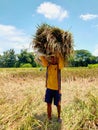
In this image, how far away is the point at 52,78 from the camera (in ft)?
11.7

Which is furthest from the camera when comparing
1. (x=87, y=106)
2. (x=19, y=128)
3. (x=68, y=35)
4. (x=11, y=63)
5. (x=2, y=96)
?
(x=11, y=63)

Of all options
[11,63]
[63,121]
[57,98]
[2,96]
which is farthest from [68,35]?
[11,63]

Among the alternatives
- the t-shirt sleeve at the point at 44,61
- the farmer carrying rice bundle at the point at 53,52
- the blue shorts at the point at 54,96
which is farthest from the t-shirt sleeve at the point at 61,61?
the blue shorts at the point at 54,96

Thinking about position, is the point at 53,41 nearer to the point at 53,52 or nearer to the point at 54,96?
the point at 53,52

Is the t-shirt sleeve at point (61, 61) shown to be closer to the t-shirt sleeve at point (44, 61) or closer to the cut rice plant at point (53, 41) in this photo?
the cut rice plant at point (53, 41)

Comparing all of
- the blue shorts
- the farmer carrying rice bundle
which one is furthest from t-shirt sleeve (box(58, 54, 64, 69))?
the blue shorts

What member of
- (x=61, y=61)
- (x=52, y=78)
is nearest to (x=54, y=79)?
(x=52, y=78)

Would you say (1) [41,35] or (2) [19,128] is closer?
(2) [19,128]

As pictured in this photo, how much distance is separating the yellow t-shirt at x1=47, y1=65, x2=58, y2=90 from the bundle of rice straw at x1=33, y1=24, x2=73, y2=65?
0.65 feet

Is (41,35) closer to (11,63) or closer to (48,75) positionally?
(48,75)

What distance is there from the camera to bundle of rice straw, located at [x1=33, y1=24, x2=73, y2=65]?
3.52 m

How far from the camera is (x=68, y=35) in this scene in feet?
11.7

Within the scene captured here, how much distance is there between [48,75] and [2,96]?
1529mm

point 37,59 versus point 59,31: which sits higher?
point 59,31
